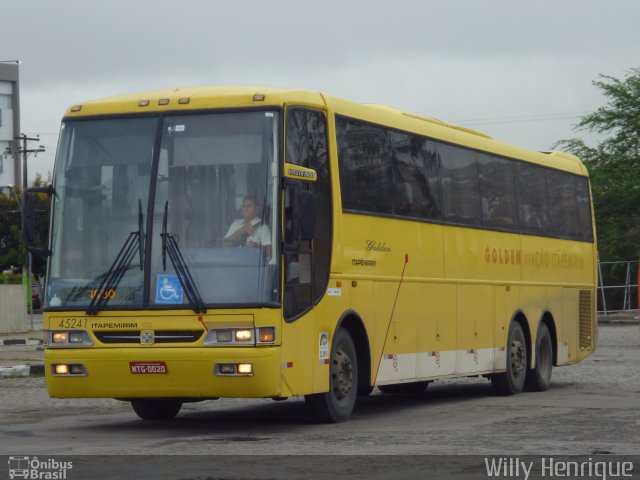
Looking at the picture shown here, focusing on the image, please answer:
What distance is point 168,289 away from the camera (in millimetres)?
14062

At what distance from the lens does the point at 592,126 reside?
201 ft

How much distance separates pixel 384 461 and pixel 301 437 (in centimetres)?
248

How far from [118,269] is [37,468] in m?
3.51

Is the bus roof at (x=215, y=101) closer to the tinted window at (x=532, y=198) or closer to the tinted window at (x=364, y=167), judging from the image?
the tinted window at (x=364, y=167)

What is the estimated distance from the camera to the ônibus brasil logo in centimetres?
1059

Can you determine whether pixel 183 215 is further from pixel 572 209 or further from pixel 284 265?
pixel 572 209

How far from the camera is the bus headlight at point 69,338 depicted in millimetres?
14312

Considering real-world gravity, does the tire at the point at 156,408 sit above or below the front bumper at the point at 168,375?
below

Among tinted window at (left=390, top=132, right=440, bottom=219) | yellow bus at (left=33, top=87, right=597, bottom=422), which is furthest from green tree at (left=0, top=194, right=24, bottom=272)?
yellow bus at (left=33, top=87, right=597, bottom=422)

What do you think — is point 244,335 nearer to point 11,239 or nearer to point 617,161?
Answer: point 617,161

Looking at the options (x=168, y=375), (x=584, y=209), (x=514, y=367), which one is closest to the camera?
(x=168, y=375)

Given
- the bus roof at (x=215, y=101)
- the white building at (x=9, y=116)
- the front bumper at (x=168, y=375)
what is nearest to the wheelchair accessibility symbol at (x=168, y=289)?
the front bumper at (x=168, y=375)

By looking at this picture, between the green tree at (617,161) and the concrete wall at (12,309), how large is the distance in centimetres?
2321

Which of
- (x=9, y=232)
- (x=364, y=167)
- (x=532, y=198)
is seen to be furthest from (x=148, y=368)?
(x=9, y=232)
